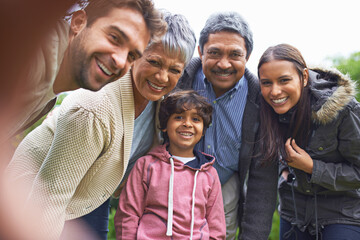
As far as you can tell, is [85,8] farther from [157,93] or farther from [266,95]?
[266,95]

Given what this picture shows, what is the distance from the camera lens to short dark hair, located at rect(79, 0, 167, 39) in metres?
0.38

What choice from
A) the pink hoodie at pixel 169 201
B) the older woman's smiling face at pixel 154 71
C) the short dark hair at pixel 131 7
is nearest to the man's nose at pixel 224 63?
the older woman's smiling face at pixel 154 71

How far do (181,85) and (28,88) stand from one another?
3.13 feet

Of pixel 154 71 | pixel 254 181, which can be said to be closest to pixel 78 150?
pixel 154 71

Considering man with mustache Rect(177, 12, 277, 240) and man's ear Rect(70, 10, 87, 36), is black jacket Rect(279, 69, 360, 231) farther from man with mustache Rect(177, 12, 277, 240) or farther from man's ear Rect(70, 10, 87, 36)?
man's ear Rect(70, 10, 87, 36)

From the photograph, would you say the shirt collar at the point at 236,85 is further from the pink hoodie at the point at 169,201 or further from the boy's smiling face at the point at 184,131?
the pink hoodie at the point at 169,201

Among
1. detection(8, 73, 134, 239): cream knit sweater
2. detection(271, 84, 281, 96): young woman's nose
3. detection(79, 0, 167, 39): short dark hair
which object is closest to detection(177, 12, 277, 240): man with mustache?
A: detection(271, 84, 281, 96): young woman's nose

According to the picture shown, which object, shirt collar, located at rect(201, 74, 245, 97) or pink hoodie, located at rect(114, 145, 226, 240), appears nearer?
pink hoodie, located at rect(114, 145, 226, 240)

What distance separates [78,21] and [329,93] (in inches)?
35.7

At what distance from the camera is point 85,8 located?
14.4 inches

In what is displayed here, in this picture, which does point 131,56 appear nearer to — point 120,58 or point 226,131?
point 120,58

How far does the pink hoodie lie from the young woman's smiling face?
0.29 m

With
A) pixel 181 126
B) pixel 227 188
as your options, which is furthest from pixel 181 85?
pixel 227 188

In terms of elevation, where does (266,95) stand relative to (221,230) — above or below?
above
